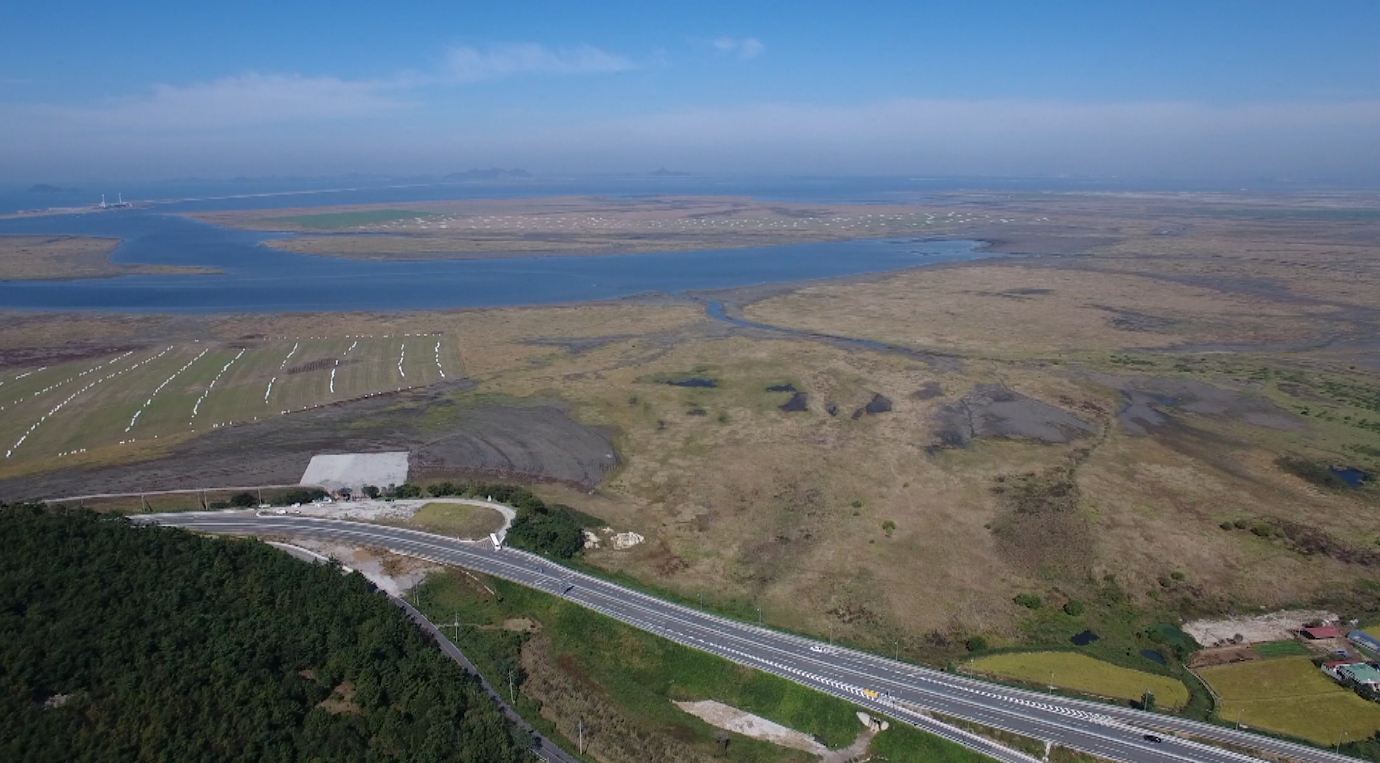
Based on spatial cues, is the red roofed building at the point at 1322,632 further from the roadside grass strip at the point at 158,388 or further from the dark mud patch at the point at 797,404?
the roadside grass strip at the point at 158,388

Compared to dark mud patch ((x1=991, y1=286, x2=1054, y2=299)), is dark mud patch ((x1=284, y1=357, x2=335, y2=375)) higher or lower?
dark mud patch ((x1=991, y1=286, x2=1054, y2=299))

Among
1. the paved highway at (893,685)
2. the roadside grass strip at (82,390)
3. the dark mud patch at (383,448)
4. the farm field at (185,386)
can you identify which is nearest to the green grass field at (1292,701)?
the paved highway at (893,685)

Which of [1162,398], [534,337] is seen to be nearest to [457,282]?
[534,337]

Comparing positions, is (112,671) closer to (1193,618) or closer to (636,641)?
(636,641)

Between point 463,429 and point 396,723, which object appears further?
point 463,429

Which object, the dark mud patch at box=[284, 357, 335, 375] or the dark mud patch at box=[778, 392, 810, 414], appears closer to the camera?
the dark mud patch at box=[778, 392, 810, 414]

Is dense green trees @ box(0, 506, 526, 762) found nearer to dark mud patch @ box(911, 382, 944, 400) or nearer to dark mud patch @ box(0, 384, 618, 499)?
dark mud patch @ box(0, 384, 618, 499)

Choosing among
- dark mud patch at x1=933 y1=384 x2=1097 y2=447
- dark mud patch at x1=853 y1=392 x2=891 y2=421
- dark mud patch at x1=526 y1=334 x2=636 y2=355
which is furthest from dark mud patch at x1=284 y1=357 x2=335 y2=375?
dark mud patch at x1=933 y1=384 x2=1097 y2=447
